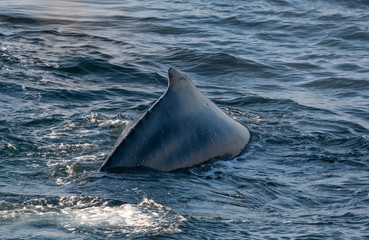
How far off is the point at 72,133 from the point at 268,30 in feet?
34.8

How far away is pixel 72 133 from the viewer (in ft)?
35.0

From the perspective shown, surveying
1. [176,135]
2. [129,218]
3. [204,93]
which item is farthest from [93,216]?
[204,93]

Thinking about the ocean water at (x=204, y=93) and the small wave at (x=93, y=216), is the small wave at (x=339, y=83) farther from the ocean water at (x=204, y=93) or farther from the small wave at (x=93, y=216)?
the small wave at (x=93, y=216)

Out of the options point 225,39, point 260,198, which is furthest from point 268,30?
point 260,198

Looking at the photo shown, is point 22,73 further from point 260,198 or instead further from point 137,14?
point 137,14

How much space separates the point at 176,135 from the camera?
881 centimetres

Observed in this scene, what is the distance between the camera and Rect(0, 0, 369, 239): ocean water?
7.48m

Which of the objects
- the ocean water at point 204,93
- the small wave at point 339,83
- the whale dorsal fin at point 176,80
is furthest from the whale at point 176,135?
the small wave at point 339,83

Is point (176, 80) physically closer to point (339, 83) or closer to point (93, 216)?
point (93, 216)

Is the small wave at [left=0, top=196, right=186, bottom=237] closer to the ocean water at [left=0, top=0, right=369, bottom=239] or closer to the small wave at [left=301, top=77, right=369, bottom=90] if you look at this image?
the ocean water at [left=0, top=0, right=369, bottom=239]

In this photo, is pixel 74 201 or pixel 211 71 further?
pixel 211 71

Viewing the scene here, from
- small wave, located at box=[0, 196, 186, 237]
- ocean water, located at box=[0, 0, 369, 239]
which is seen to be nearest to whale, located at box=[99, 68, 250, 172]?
ocean water, located at box=[0, 0, 369, 239]

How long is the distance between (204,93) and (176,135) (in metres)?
5.37

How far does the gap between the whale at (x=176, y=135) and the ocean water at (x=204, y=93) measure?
17 cm
